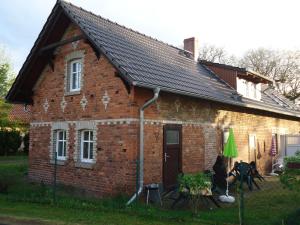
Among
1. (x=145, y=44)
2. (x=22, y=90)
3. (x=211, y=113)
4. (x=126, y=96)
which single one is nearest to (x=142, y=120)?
(x=126, y=96)

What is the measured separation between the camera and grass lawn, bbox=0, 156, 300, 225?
332 inches

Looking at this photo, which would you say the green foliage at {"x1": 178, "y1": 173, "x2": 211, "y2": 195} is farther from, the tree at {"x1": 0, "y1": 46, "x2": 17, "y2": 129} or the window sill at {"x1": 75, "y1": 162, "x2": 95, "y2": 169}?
the tree at {"x1": 0, "y1": 46, "x2": 17, "y2": 129}

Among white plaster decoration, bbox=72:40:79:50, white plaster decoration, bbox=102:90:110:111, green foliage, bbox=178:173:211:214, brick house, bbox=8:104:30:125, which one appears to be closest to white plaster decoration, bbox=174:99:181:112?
white plaster decoration, bbox=102:90:110:111

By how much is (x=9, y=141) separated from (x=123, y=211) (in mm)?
21561

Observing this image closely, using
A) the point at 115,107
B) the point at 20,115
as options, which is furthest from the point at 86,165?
the point at 20,115

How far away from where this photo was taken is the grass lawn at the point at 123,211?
8.44 metres

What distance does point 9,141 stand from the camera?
2845cm

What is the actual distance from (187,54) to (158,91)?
29.0 ft

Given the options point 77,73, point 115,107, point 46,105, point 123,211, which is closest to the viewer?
point 123,211

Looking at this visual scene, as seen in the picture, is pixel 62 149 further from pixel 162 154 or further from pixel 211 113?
pixel 211 113

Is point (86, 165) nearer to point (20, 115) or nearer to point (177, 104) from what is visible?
point (177, 104)

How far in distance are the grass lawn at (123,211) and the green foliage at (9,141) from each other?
1689 cm

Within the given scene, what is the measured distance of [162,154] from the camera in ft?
40.0

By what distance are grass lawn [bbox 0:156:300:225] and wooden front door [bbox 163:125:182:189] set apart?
2.06 meters
